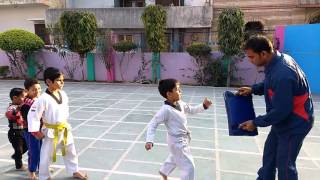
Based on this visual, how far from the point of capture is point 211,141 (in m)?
5.11

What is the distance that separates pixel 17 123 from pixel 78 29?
8.45 meters

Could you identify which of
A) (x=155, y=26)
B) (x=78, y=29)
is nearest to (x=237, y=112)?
(x=155, y=26)

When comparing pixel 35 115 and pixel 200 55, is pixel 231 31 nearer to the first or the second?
pixel 200 55

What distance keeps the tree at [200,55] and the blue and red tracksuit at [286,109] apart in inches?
343

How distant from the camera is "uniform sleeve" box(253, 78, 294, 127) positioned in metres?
2.52

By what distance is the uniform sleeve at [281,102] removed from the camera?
99.2 inches

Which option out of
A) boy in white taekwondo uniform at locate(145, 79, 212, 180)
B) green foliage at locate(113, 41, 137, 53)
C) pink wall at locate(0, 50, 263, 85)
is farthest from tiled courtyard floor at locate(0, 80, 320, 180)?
green foliage at locate(113, 41, 137, 53)

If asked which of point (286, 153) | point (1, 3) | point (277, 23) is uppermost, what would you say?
point (1, 3)

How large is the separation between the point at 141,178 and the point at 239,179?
1.04m

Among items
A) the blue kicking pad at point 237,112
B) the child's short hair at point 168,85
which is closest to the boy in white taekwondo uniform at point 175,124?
the child's short hair at point 168,85

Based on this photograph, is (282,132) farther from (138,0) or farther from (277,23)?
(138,0)

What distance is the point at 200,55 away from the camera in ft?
38.1

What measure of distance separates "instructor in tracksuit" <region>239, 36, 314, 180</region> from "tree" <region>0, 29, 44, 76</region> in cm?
1123

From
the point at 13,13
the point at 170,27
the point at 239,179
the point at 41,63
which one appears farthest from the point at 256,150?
the point at 13,13
